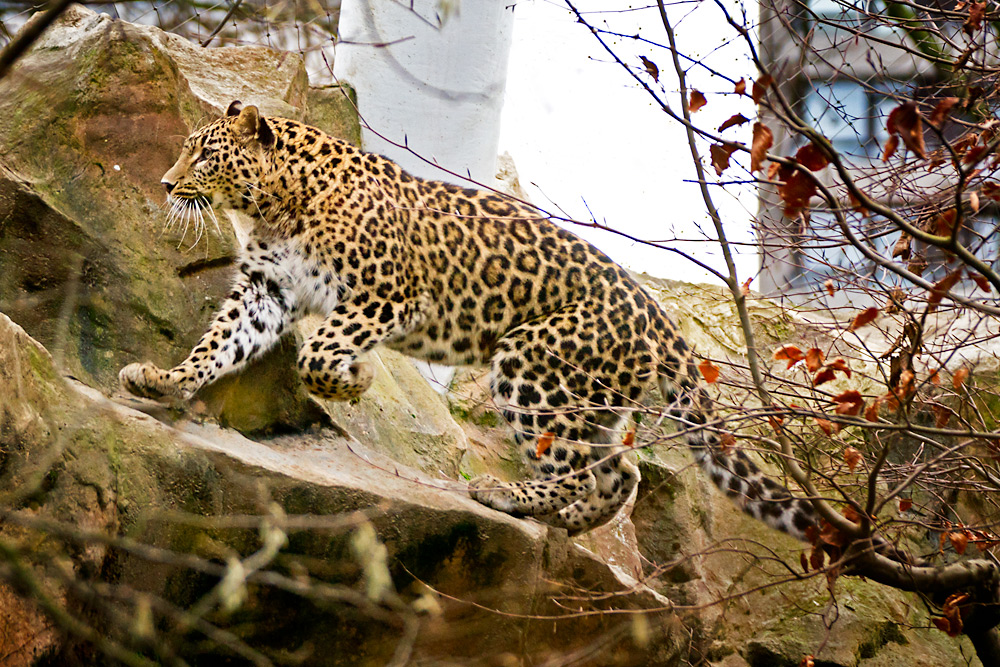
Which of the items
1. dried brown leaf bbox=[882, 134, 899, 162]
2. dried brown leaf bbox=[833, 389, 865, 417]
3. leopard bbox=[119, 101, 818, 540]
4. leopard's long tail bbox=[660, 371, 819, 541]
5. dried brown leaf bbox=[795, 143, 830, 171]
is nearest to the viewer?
dried brown leaf bbox=[882, 134, 899, 162]

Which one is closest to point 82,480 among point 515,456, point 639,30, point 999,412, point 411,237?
point 411,237

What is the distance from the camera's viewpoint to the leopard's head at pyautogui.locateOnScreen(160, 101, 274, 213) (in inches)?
254

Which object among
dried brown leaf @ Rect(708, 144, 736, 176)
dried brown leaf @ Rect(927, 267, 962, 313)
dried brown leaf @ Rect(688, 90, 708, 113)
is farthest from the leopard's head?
dried brown leaf @ Rect(927, 267, 962, 313)

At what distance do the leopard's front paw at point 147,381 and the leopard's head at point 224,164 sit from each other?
48.5 inches

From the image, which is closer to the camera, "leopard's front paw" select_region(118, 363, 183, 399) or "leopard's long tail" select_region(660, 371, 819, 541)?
A: "leopard's long tail" select_region(660, 371, 819, 541)

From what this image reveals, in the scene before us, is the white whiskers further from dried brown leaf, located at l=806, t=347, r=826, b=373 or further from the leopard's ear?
dried brown leaf, located at l=806, t=347, r=826, b=373

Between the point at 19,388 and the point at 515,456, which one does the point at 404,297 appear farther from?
the point at 515,456

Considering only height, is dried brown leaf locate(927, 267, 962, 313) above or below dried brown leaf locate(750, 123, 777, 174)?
below

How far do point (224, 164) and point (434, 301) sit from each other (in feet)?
5.41

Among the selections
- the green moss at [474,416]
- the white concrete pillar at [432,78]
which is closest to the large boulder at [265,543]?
the green moss at [474,416]

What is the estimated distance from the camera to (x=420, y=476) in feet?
22.0

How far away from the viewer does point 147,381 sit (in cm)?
568

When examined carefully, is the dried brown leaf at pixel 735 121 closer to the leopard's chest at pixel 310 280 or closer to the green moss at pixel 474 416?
the leopard's chest at pixel 310 280

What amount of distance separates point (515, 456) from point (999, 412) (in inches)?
165
